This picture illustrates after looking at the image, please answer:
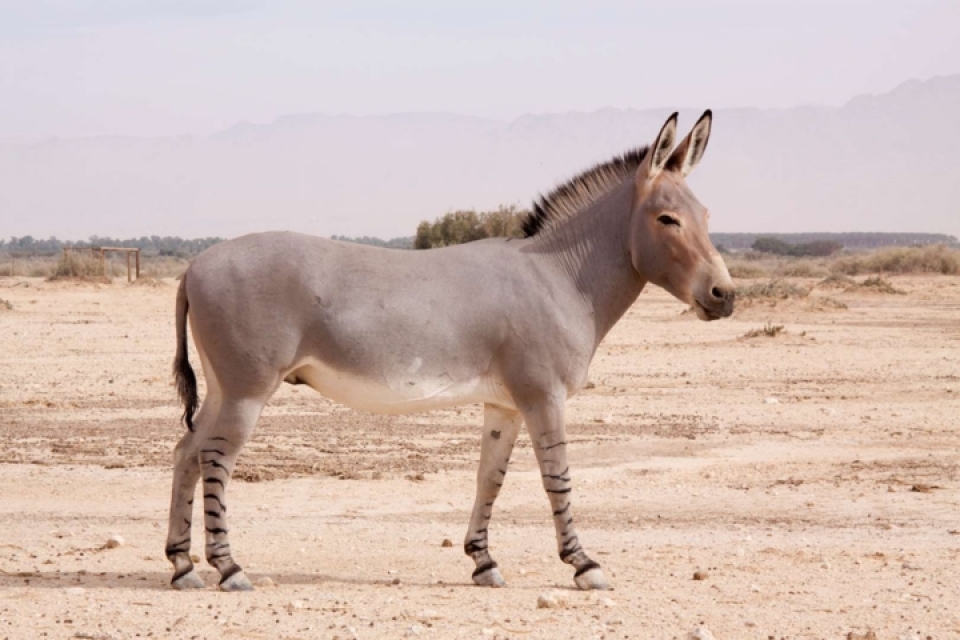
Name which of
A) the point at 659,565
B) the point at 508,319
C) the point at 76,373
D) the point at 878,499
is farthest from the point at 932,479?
the point at 76,373

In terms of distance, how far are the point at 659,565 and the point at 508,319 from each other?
2.24 metres

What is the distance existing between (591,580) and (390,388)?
184cm

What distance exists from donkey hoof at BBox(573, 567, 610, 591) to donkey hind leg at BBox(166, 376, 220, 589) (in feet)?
8.13

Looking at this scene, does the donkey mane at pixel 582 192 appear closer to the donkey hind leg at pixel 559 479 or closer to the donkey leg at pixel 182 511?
the donkey hind leg at pixel 559 479

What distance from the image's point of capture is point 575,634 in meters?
7.46

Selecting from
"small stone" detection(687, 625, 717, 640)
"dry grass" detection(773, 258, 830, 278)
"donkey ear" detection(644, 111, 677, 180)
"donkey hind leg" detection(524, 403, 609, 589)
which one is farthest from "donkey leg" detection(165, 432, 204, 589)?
"dry grass" detection(773, 258, 830, 278)

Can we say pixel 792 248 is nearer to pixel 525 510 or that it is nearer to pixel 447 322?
pixel 525 510

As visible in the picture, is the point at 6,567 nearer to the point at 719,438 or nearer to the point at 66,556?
the point at 66,556

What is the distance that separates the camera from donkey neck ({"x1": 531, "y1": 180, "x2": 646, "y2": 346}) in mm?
9141

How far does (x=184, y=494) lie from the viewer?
8609 millimetres

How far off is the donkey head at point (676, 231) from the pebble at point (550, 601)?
7.04 ft

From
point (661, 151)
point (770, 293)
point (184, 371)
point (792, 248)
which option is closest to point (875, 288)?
point (770, 293)

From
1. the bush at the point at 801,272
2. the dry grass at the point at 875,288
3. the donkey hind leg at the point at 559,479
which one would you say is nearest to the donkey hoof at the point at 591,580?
the donkey hind leg at the point at 559,479

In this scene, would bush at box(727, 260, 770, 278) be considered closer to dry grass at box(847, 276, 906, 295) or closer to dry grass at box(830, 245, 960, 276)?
dry grass at box(830, 245, 960, 276)
